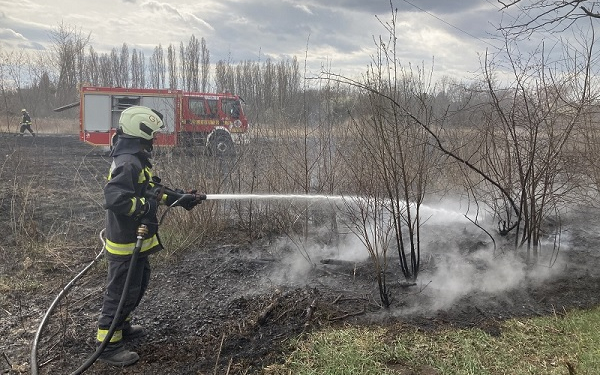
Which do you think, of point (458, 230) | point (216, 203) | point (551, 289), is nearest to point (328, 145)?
point (216, 203)

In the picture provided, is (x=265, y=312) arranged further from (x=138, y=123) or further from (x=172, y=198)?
(x=138, y=123)

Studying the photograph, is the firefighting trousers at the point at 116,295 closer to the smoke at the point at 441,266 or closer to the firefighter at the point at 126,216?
the firefighter at the point at 126,216

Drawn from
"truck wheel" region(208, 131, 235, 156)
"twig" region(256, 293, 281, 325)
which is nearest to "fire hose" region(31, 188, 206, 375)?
"twig" region(256, 293, 281, 325)

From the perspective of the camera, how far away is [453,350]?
3.25 meters

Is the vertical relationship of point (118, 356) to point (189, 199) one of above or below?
below

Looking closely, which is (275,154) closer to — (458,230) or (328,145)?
(328,145)

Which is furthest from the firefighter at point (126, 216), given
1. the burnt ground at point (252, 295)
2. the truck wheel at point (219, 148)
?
the truck wheel at point (219, 148)

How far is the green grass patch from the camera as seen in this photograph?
3.02 m

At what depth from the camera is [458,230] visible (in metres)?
6.27

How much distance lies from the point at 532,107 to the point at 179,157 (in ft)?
16.3

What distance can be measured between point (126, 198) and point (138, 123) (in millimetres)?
649

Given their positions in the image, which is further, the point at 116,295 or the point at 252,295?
the point at 252,295

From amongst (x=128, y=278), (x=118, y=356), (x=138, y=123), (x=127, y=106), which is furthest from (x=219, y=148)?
(x=127, y=106)

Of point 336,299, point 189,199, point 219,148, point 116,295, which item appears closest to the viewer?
point 116,295
